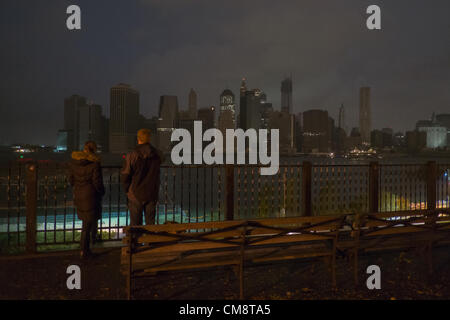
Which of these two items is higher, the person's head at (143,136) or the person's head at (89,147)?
the person's head at (143,136)

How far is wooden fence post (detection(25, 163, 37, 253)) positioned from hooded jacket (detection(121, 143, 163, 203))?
1.86m

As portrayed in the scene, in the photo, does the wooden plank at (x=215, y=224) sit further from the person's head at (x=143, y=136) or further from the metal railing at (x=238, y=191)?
the person's head at (x=143, y=136)

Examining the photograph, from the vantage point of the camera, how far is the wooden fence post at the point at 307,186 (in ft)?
23.7

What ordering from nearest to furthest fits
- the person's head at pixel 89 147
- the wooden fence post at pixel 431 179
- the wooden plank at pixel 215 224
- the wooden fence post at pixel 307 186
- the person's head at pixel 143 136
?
the wooden plank at pixel 215 224
the person's head at pixel 143 136
the person's head at pixel 89 147
the wooden fence post at pixel 307 186
the wooden fence post at pixel 431 179

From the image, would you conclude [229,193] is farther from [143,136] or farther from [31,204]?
[31,204]

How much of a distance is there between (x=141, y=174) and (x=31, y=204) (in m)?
2.22

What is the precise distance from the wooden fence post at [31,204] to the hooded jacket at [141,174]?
1857mm

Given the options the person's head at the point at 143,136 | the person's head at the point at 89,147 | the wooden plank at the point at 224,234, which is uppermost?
the person's head at the point at 143,136

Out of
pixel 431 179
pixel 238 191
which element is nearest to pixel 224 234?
pixel 238 191

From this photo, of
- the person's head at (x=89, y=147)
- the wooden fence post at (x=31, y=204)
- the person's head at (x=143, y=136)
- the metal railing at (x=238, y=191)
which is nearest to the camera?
the person's head at (x=143, y=136)

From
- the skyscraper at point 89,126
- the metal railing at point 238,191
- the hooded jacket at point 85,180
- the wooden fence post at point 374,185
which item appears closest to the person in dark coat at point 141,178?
the metal railing at point 238,191

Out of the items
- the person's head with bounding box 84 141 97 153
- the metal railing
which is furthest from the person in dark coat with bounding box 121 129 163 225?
the person's head with bounding box 84 141 97 153

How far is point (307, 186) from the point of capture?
729 centimetres
